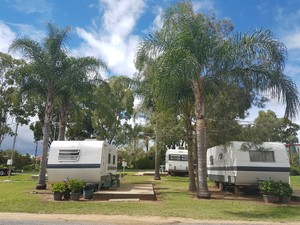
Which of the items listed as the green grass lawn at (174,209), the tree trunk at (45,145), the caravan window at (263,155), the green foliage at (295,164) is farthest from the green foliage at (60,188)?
the green foliage at (295,164)

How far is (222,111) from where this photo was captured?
1600 centimetres

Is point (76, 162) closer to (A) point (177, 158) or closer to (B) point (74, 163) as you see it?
(B) point (74, 163)

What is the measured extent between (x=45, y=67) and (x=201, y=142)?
9169mm

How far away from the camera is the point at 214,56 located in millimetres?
14320

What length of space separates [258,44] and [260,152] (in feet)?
16.9

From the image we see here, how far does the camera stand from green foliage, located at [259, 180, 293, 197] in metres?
14.1

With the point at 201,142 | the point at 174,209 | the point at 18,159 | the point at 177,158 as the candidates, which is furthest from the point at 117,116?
the point at 174,209

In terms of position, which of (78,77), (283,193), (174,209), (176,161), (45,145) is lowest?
(174,209)

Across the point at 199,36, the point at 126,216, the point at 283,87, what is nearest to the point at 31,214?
the point at 126,216

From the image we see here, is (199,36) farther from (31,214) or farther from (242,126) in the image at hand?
(31,214)

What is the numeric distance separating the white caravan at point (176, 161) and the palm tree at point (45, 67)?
17.9 metres

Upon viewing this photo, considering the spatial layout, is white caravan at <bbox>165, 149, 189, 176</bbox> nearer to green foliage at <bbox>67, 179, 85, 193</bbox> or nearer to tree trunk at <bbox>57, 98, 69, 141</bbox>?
tree trunk at <bbox>57, 98, 69, 141</bbox>

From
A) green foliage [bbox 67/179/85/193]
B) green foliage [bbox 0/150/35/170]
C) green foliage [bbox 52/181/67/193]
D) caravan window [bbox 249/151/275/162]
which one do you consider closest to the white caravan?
caravan window [bbox 249/151/275/162]

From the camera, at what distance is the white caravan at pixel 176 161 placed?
3403 cm
